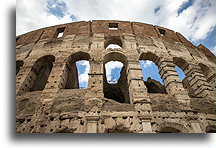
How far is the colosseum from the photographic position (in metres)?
3.79

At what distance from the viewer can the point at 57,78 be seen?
199 inches

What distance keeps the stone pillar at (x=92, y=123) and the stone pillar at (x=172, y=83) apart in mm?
3012

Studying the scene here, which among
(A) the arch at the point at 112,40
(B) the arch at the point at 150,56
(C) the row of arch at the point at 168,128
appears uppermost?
(A) the arch at the point at 112,40

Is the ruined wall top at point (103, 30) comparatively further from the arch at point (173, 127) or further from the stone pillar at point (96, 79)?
the arch at point (173, 127)

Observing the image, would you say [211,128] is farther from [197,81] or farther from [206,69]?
[206,69]

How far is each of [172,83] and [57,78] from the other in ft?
15.2

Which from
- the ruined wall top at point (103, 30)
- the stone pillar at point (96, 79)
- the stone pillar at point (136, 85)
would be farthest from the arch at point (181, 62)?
the stone pillar at point (96, 79)

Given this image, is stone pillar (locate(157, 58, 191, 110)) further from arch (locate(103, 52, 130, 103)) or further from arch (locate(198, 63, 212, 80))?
arch (locate(103, 52, 130, 103))

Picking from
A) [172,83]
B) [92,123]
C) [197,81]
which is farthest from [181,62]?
[92,123]

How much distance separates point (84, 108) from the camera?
4.04m

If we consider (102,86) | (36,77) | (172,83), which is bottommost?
(102,86)

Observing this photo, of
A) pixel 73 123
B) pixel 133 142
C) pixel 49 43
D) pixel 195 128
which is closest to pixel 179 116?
pixel 195 128

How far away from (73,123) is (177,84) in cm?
422

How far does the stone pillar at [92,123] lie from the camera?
11.5 feet
